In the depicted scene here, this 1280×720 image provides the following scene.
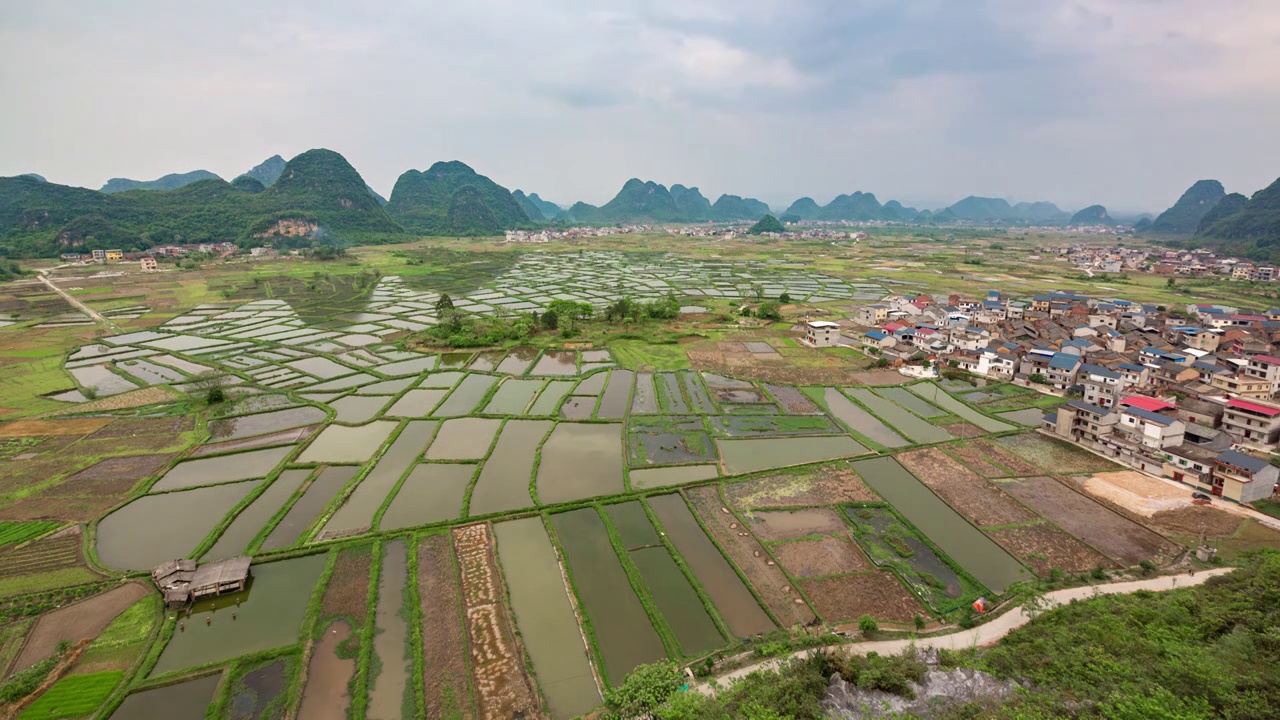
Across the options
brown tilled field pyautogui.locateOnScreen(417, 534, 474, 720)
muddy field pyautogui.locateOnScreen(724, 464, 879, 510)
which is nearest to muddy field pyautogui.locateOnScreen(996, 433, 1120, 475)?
muddy field pyautogui.locateOnScreen(724, 464, 879, 510)

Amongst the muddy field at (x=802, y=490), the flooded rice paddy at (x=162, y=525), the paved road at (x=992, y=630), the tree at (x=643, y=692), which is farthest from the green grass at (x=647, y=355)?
the tree at (x=643, y=692)

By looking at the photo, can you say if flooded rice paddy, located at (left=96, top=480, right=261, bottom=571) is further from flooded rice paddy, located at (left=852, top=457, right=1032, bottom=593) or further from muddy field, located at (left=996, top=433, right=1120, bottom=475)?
muddy field, located at (left=996, top=433, right=1120, bottom=475)

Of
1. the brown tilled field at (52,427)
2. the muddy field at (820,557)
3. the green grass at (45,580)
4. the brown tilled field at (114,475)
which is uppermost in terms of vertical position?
the brown tilled field at (52,427)

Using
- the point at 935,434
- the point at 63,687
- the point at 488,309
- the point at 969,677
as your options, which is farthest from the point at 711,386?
the point at 488,309

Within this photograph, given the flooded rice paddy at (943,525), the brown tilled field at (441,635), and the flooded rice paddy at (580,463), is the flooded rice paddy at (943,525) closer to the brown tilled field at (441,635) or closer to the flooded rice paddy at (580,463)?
the flooded rice paddy at (580,463)

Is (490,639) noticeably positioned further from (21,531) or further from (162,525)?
(21,531)

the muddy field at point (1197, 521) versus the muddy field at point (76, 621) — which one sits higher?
the muddy field at point (1197, 521)
